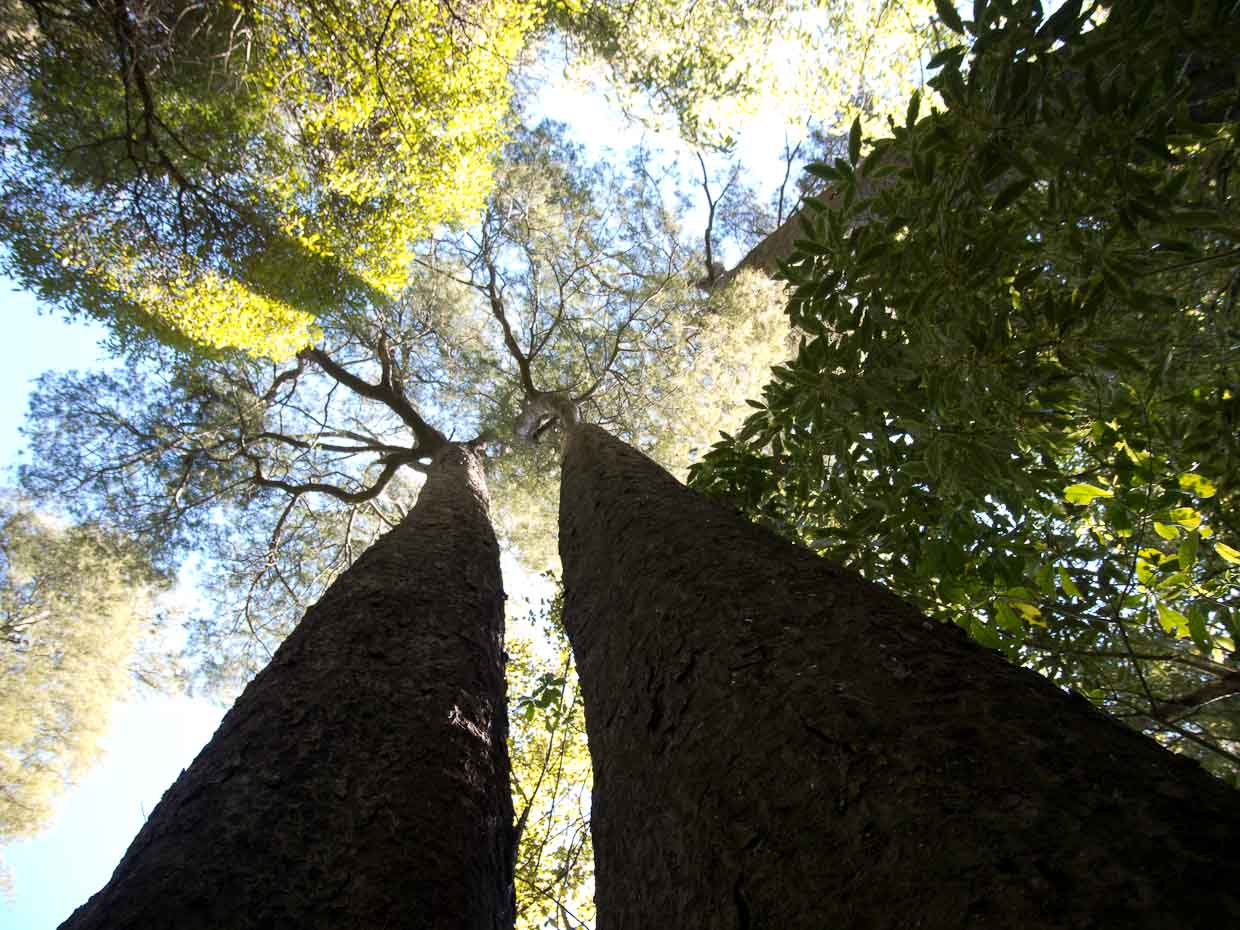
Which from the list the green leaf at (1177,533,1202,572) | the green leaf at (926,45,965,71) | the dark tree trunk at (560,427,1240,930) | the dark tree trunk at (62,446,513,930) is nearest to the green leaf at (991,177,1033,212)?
the green leaf at (926,45,965,71)

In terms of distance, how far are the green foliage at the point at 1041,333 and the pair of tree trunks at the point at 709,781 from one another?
592 mm

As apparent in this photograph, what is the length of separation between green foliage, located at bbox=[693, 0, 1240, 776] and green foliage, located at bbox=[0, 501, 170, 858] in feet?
37.8

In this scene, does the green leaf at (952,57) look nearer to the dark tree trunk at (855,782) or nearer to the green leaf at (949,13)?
the green leaf at (949,13)

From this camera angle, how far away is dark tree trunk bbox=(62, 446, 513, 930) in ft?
4.03

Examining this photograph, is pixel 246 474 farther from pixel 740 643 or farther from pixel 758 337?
pixel 740 643

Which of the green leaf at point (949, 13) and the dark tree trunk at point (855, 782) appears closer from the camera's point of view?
Answer: the dark tree trunk at point (855, 782)

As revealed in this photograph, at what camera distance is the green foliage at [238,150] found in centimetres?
526

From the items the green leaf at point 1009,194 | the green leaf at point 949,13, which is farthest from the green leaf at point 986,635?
the green leaf at point 949,13

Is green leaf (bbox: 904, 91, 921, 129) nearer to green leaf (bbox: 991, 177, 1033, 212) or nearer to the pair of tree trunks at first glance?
green leaf (bbox: 991, 177, 1033, 212)

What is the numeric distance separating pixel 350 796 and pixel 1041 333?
6.87 ft

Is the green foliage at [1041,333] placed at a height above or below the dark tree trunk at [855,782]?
above

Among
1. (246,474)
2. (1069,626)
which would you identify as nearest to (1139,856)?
(1069,626)

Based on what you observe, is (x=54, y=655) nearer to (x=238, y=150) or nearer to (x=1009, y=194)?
(x=238, y=150)

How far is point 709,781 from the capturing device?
1177 millimetres
